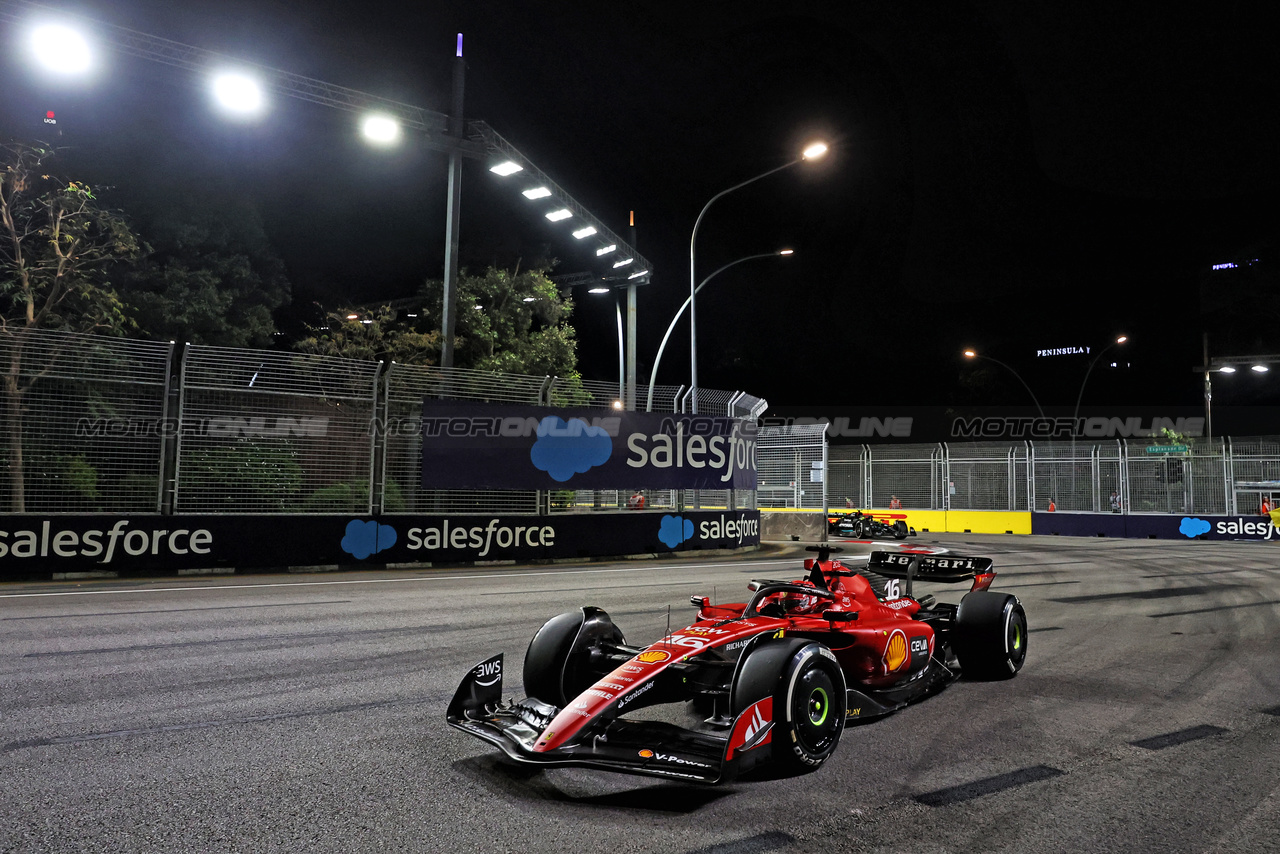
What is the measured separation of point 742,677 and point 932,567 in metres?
3.63

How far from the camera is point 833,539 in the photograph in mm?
27094

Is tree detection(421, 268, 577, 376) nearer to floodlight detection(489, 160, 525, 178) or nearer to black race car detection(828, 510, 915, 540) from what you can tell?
floodlight detection(489, 160, 525, 178)

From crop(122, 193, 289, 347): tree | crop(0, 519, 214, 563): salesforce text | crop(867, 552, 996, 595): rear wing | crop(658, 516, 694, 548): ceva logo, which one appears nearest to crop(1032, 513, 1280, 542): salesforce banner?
crop(658, 516, 694, 548): ceva logo

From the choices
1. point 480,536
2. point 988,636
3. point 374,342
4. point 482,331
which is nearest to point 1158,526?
point 482,331

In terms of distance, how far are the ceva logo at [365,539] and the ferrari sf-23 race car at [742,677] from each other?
1043 centimetres

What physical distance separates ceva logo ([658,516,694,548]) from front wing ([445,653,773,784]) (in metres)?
14.4

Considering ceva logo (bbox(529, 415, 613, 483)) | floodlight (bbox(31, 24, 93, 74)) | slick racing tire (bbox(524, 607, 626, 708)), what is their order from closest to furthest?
slick racing tire (bbox(524, 607, 626, 708))
floodlight (bbox(31, 24, 93, 74))
ceva logo (bbox(529, 415, 613, 483))

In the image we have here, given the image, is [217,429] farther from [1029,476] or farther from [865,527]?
[1029,476]

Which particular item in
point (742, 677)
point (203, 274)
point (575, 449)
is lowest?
point (742, 677)

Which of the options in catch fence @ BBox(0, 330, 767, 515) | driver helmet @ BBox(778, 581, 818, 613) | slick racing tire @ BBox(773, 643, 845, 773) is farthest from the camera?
catch fence @ BBox(0, 330, 767, 515)

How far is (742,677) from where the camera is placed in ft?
13.5

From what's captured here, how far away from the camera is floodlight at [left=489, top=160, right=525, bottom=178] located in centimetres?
1902

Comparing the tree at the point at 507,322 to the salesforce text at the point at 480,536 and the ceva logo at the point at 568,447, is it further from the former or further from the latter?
the salesforce text at the point at 480,536

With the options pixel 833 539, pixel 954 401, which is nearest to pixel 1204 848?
pixel 833 539
